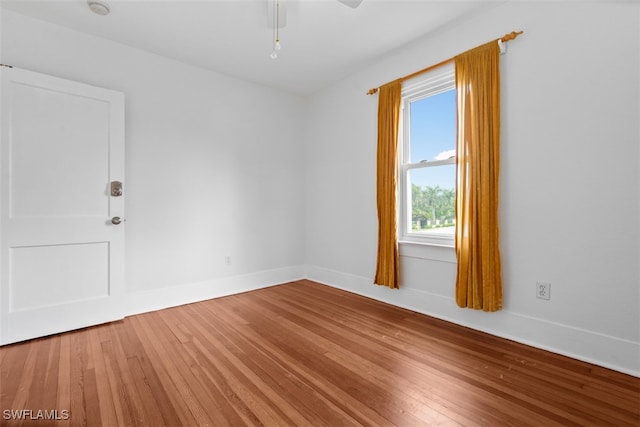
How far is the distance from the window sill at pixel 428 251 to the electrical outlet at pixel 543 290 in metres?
0.66

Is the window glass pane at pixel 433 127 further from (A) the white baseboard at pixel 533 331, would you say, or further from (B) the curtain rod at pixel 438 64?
(A) the white baseboard at pixel 533 331

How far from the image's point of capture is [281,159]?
433cm

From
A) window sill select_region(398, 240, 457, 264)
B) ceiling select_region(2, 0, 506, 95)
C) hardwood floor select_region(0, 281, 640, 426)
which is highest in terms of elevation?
ceiling select_region(2, 0, 506, 95)

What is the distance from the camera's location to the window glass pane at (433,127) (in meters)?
2.91

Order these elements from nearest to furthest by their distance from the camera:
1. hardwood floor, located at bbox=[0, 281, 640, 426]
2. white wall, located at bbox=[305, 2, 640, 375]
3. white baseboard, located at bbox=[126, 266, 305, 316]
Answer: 1. hardwood floor, located at bbox=[0, 281, 640, 426]
2. white wall, located at bbox=[305, 2, 640, 375]
3. white baseboard, located at bbox=[126, 266, 305, 316]

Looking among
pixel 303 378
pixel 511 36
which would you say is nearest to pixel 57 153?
pixel 303 378

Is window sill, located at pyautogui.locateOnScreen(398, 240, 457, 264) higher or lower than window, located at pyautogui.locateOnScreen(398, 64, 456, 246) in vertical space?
lower

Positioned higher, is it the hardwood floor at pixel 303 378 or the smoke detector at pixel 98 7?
the smoke detector at pixel 98 7

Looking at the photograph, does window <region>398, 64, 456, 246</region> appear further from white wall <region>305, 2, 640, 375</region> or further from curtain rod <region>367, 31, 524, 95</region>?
white wall <region>305, 2, 640, 375</region>

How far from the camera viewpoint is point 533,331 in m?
2.29

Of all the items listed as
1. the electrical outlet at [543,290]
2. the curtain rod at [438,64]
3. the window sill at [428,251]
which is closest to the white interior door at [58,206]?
the curtain rod at [438,64]

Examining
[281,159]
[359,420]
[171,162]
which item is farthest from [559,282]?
[171,162]

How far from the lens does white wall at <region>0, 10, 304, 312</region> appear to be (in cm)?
287

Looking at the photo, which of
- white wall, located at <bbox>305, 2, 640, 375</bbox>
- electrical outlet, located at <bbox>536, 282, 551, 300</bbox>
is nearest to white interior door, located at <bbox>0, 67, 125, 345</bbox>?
white wall, located at <bbox>305, 2, 640, 375</bbox>
